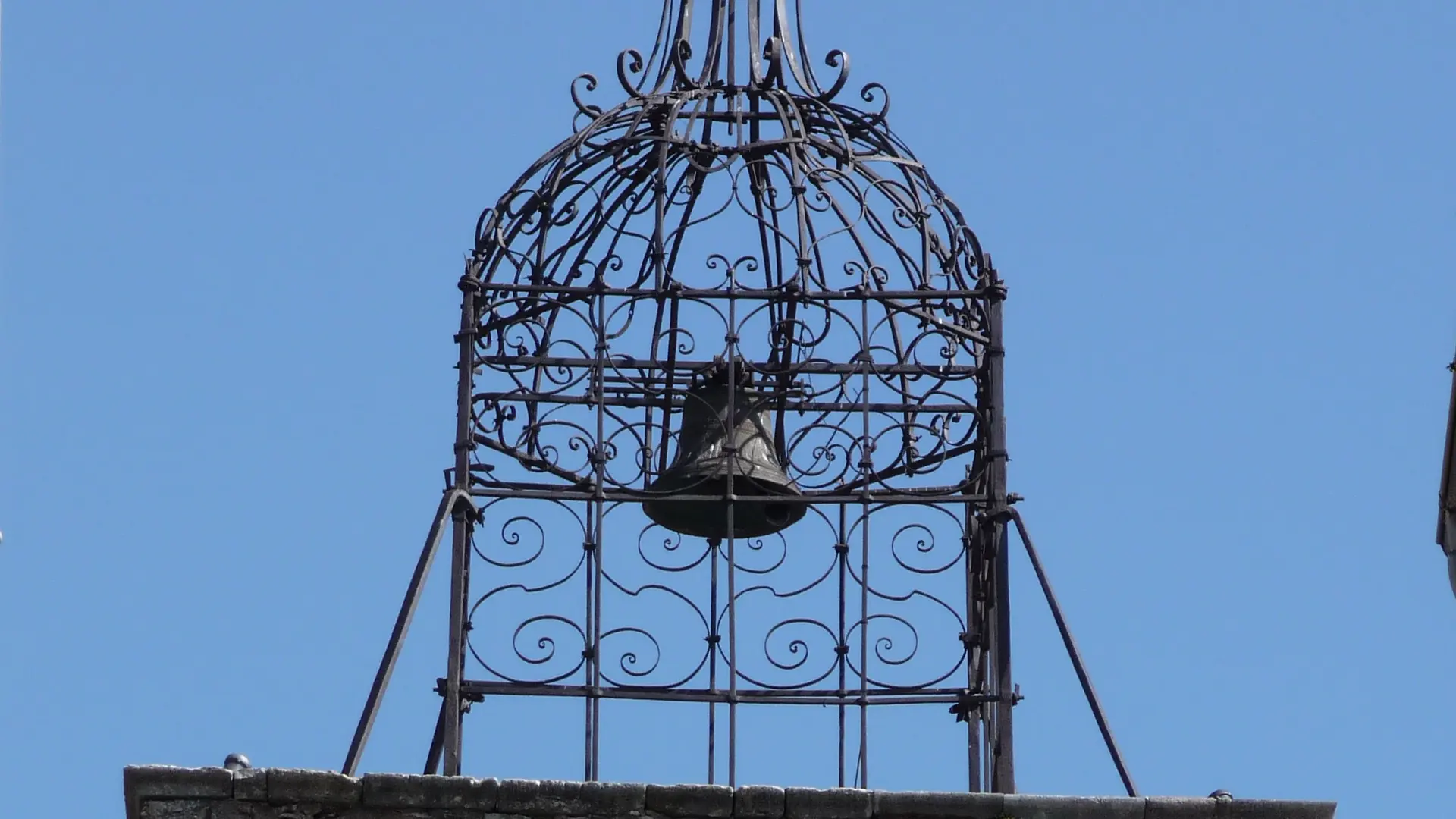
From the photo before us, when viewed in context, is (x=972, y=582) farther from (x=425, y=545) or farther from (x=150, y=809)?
(x=150, y=809)

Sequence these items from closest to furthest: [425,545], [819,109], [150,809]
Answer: [150,809] < [425,545] < [819,109]

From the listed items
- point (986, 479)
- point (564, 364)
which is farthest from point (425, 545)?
point (986, 479)

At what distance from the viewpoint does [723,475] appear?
17.0m

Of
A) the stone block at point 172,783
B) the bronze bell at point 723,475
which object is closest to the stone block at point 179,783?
the stone block at point 172,783

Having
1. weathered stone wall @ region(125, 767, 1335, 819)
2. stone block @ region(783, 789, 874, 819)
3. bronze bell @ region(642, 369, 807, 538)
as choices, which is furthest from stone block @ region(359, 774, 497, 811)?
bronze bell @ region(642, 369, 807, 538)

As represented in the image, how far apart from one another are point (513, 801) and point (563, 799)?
18cm

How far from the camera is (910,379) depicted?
17.7 m

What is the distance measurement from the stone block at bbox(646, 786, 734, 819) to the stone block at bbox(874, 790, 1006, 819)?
54 centimetres

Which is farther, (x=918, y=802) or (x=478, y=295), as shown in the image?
(x=478, y=295)

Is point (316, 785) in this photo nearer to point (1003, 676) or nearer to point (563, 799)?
point (563, 799)

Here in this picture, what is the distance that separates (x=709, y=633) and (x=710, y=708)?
0.47 metres

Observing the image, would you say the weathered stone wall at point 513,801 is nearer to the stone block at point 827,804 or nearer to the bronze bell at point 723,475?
the stone block at point 827,804

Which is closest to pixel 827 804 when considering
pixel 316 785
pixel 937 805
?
pixel 937 805

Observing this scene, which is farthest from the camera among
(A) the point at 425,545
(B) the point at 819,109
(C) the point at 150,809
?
(B) the point at 819,109
